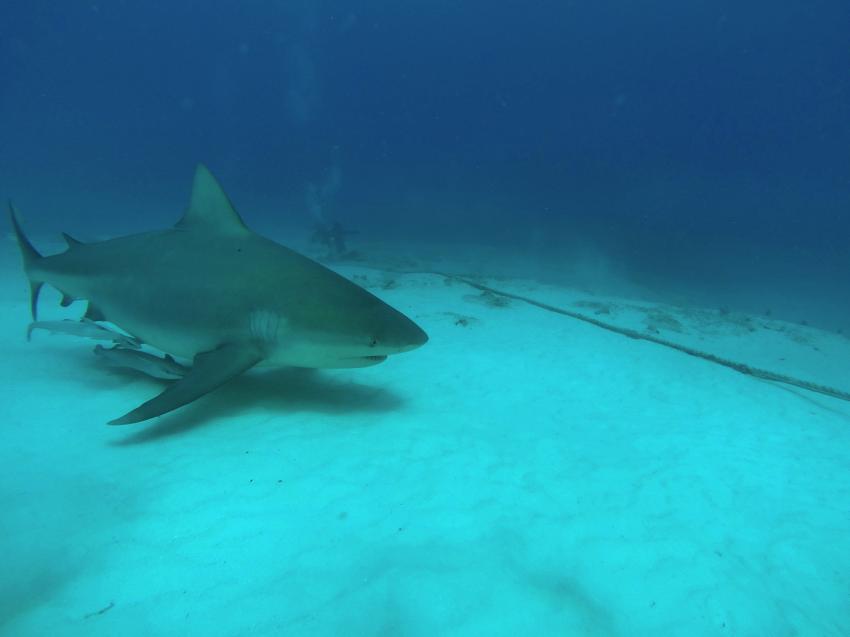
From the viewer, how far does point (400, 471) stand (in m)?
2.77

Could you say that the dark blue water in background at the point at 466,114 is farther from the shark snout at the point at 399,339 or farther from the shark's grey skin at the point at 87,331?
the shark snout at the point at 399,339

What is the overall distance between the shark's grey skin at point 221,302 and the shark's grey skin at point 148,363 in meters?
0.14

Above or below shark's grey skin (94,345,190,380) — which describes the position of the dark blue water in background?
above

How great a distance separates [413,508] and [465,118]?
460 ft

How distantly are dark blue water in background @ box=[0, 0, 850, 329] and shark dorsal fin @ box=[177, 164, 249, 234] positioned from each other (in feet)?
104

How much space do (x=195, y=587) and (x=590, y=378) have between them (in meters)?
4.44

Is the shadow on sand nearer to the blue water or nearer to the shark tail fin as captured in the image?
the shark tail fin

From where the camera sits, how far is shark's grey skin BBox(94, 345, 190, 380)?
3812 mm

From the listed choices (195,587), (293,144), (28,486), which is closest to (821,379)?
(195,587)

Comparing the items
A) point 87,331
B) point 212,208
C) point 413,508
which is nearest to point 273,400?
point 413,508

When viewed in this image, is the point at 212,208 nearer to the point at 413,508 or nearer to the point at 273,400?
the point at 273,400

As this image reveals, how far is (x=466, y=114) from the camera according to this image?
419 feet

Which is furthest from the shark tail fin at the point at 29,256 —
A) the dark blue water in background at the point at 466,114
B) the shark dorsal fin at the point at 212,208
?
the dark blue water in background at the point at 466,114

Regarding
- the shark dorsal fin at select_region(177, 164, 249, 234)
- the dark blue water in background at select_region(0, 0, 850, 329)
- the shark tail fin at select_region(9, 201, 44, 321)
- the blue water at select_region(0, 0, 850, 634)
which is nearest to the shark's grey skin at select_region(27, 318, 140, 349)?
the shark tail fin at select_region(9, 201, 44, 321)
